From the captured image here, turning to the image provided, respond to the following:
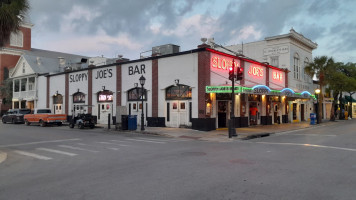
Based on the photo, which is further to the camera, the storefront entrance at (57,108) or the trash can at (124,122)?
the storefront entrance at (57,108)

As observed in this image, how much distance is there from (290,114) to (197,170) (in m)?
26.8

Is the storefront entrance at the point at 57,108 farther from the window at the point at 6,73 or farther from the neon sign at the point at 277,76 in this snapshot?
the neon sign at the point at 277,76

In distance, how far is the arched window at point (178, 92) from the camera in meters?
21.8

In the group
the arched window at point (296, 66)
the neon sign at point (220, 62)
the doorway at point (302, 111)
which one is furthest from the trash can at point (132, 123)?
the arched window at point (296, 66)

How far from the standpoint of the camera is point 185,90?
2202cm

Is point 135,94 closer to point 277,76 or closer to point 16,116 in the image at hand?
point 16,116

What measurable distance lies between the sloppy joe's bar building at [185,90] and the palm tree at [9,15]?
378 inches

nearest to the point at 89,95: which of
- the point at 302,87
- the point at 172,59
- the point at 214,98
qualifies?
the point at 172,59

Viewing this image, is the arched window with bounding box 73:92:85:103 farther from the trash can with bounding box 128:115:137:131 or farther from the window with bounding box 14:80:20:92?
the window with bounding box 14:80:20:92

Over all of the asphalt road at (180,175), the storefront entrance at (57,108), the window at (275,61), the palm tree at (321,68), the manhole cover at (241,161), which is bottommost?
the asphalt road at (180,175)

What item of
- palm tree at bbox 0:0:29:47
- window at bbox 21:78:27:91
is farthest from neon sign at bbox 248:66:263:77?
window at bbox 21:78:27:91

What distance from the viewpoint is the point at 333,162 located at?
8680 mm

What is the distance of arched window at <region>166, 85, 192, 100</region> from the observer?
21797 millimetres

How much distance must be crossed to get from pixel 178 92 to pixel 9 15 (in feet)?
43.7
